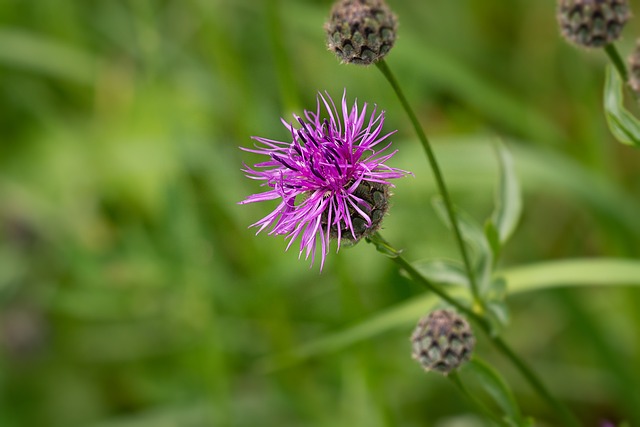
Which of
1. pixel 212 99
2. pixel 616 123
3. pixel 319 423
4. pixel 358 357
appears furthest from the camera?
pixel 212 99

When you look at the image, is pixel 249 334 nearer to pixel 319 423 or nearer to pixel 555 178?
pixel 319 423

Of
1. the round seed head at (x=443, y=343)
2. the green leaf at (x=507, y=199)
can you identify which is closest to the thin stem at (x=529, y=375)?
the round seed head at (x=443, y=343)

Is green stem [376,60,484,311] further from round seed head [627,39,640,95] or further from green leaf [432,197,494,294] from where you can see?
round seed head [627,39,640,95]

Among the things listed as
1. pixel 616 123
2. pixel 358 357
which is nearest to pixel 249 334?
pixel 358 357

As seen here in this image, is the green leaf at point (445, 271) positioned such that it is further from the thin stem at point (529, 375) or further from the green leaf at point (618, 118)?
the green leaf at point (618, 118)

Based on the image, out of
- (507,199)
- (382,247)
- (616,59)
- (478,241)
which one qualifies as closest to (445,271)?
(478,241)

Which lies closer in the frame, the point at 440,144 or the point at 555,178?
the point at 555,178

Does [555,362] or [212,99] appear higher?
[212,99]
